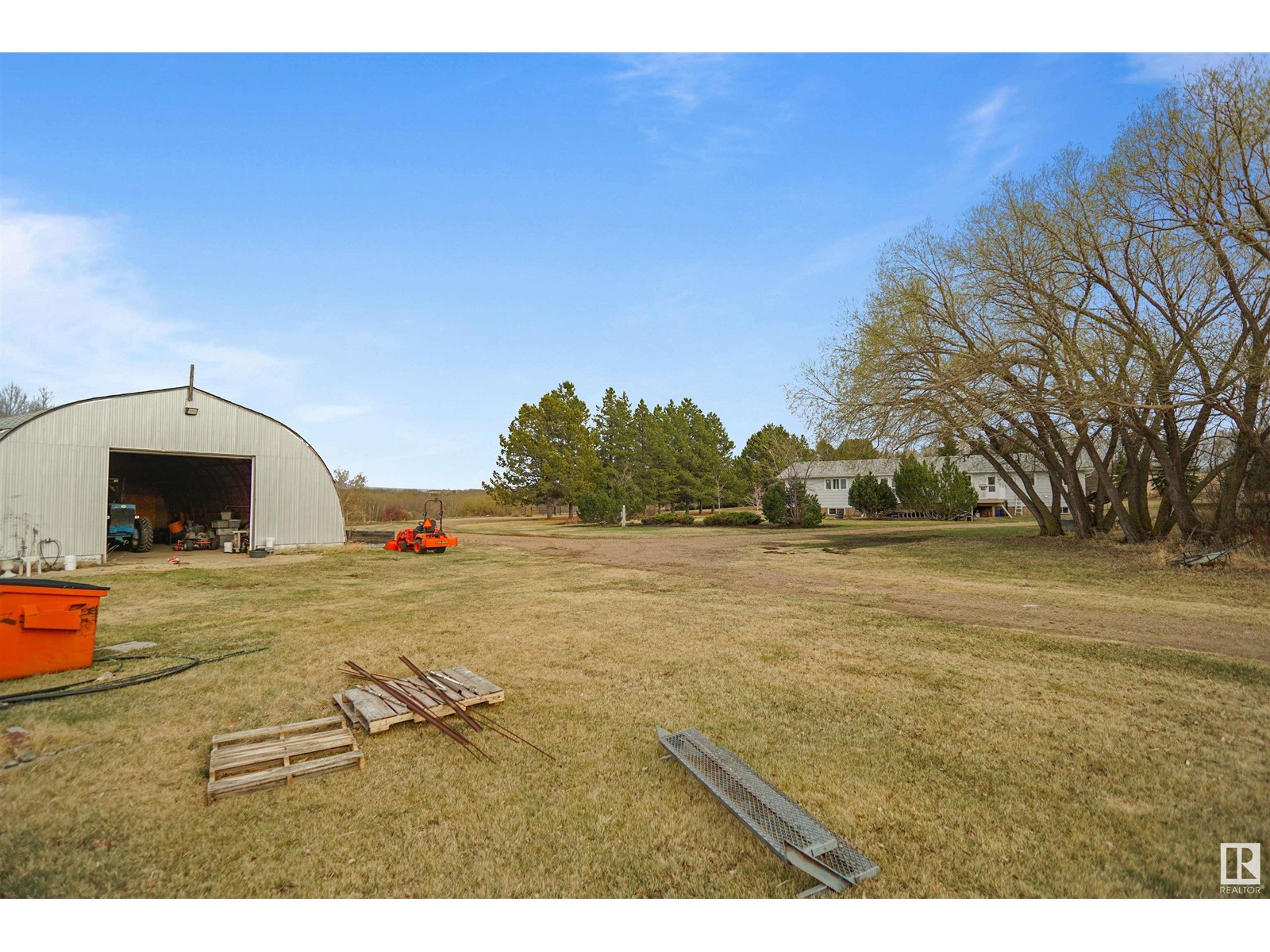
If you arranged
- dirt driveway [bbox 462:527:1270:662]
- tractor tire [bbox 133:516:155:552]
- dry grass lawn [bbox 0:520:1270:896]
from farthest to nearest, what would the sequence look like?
tractor tire [bbox 133:516:155:552] < dirt driveway [bbox 462:527:1270:662] < dry grass lawn [bbox 0:520:1270:896]

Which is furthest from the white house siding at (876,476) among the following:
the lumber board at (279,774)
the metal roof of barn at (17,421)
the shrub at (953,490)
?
the lumber board at (279,774)

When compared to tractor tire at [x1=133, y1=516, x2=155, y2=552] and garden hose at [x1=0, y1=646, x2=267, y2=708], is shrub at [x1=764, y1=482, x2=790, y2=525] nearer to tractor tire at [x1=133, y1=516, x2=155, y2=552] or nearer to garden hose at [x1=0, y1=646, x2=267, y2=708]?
tractor tire at [x1=133, y1=516, x2=155, y2=552]

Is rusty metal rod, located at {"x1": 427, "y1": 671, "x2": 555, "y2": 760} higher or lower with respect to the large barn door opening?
lower

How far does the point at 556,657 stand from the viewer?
7.78m

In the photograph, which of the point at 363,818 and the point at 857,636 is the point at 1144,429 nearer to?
the point at 857,636

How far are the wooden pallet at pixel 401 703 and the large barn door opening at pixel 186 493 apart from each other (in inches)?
690

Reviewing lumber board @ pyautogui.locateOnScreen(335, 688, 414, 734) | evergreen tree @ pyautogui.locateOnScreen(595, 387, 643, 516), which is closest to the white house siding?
evergreen tree @ pyautogui.locateOnScreen(595, 387, 643, 516)

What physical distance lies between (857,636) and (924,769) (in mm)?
4235

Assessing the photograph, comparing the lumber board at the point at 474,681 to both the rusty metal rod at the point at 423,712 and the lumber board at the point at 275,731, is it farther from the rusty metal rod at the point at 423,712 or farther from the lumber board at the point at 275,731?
the lumber board at the point at 275,731

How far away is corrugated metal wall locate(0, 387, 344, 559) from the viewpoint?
1599 centimetres

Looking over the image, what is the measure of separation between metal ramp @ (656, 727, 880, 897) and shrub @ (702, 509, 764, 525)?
36.8 m

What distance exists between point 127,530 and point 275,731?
65.0 ft

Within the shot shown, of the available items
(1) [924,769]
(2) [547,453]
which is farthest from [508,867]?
(2) [547,453]

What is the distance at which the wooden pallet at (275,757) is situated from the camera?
4.41 meters
